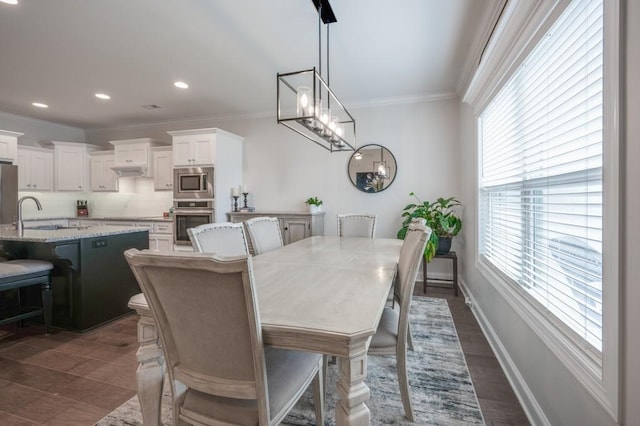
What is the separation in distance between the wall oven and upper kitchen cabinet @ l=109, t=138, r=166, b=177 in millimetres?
1008

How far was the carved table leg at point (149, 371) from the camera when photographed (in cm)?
116

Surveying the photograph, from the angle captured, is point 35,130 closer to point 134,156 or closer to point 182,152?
point 134,156

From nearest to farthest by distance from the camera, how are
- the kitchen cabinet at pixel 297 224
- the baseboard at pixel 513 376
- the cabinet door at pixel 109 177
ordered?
the baseboard at pixel 513 376 → the kitchen cabinet at pixel 297 224 → the cabinet door at pixel 109 177

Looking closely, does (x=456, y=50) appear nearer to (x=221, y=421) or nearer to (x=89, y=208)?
(x=221, y=421)

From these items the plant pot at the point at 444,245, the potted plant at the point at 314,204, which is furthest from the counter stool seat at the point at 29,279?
the plant pot at the point at 444,245

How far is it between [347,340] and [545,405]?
1247mm

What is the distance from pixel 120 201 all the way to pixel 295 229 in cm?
386

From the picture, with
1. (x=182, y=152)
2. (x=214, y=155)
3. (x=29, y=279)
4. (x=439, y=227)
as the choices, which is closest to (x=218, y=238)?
(x=29, y=279)

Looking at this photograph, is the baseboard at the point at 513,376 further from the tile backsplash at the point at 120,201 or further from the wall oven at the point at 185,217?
the tile backsplash at the point at 120,201

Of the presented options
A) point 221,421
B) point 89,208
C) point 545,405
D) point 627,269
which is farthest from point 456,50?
point 89,208

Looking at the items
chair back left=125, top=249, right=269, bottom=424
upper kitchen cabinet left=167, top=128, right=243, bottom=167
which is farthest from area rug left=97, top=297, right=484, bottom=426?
upper kitchen cabinet left=167, top=128, right=243, bottom=167

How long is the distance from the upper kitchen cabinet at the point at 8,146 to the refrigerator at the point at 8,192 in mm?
329

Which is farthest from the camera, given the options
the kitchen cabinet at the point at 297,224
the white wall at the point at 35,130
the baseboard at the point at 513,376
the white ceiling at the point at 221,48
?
the white wall at the point at 35,130

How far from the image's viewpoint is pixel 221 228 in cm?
209
